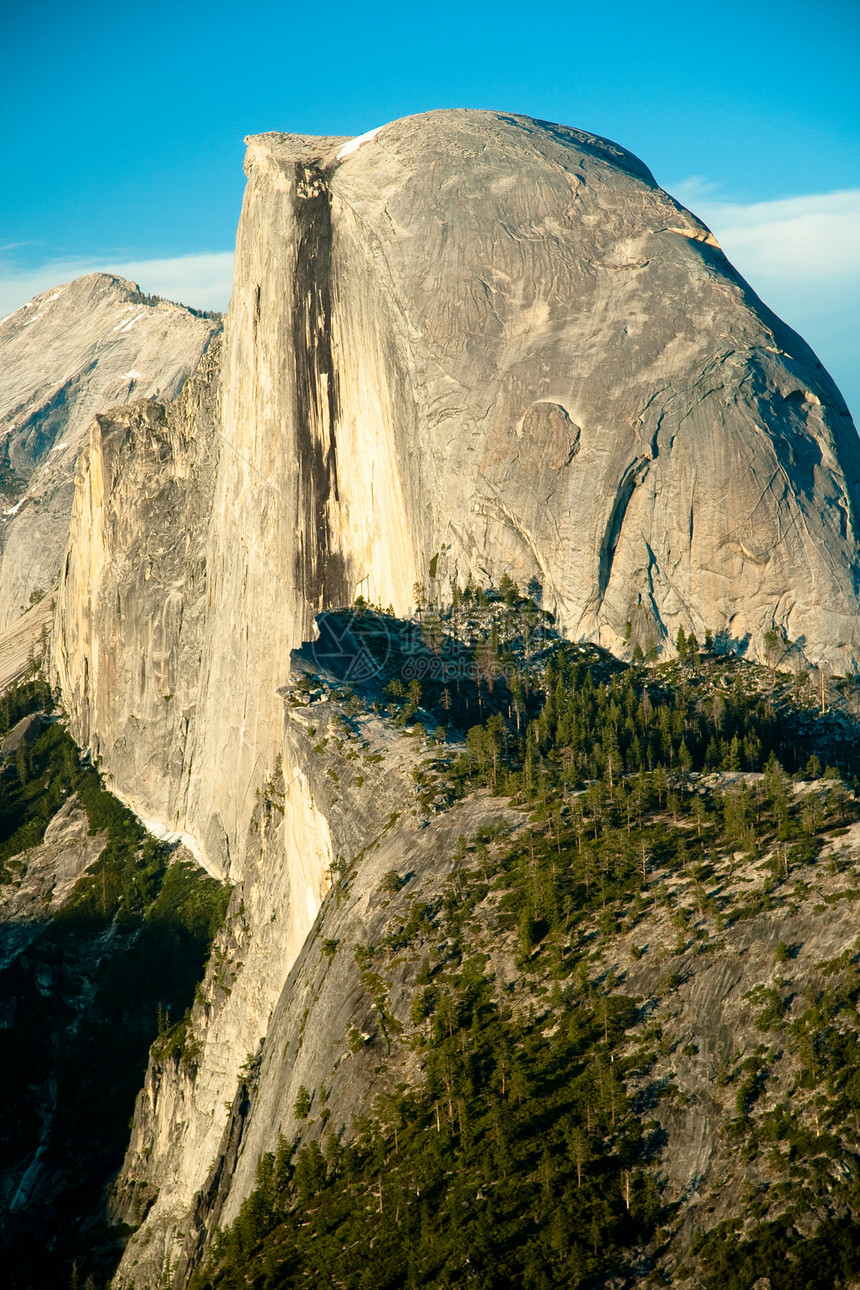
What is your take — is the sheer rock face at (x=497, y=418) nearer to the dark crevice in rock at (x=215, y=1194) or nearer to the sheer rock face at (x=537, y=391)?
the sheer rock face at (x=537, y=391)

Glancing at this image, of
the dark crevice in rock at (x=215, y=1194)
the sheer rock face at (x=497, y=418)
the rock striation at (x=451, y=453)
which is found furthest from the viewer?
the sheer rock face at (x=497, y=418)

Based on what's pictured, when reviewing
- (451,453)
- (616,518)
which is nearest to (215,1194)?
(616,518)

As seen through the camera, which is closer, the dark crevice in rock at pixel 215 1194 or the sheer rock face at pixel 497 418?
the dark crevice in rock at pixel 215 1194

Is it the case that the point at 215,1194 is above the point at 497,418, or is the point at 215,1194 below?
below

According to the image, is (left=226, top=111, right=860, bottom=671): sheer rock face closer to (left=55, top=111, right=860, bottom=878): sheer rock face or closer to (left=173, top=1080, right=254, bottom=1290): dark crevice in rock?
(left=55, top=111, right=860, bottom=878): sheer rock face

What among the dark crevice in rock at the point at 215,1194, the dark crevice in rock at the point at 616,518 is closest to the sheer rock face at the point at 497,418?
the dark crevice in rock at the point at 616,518

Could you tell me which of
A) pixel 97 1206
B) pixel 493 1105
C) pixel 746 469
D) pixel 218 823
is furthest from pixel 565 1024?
pixel 218 823

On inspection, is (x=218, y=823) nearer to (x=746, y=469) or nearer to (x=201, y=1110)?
(x=201, y=1110)

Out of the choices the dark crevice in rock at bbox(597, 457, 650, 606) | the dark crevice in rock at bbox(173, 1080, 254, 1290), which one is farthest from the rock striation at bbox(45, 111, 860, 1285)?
the dark crevice in rock at bbox(173, 1080, 254, 1290)

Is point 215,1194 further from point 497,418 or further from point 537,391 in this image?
point 537,391
